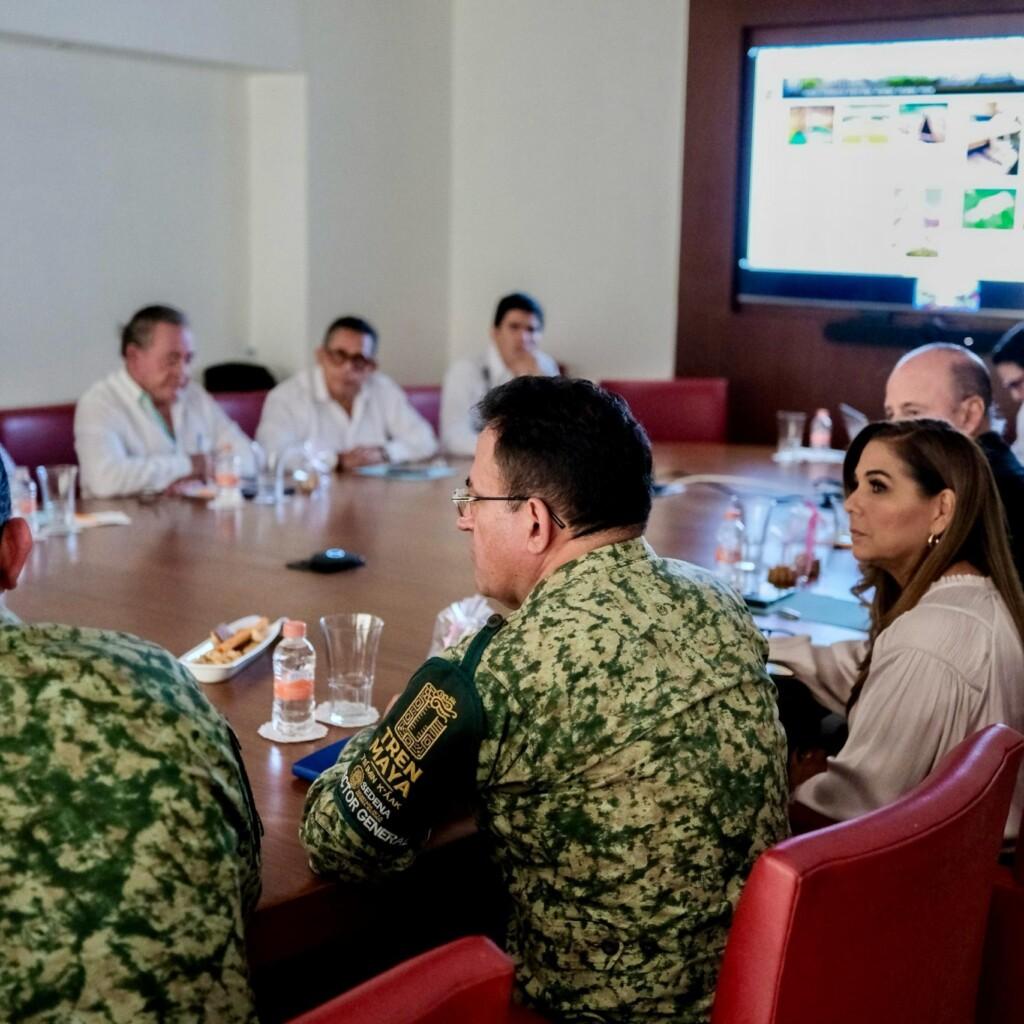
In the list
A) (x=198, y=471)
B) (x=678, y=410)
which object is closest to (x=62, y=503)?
(x=198, y=471)

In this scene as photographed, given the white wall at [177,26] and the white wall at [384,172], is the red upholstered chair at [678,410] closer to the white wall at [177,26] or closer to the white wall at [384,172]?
the white wall at [384,172]

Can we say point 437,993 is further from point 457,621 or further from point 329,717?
point 457,621

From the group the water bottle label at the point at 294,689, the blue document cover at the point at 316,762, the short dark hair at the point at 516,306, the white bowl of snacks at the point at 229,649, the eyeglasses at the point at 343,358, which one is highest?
the short dark hair at the point at 516,306

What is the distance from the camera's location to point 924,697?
81.4 inches

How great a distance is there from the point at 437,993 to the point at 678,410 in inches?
189

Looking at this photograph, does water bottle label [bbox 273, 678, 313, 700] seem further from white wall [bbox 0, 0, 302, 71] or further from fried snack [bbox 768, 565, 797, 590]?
white wall [bbox 0, 0, 302, 71]

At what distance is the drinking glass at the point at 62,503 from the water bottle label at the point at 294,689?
161 centimetres

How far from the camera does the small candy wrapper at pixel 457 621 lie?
7.59 feet

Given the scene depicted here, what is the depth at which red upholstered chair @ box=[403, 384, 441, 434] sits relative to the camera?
5965 mm

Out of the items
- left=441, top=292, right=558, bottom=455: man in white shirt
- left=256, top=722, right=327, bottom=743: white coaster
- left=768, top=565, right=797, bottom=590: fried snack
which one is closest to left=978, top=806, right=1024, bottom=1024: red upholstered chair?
left=256, top=722, right=327, bottom=743: white coaster

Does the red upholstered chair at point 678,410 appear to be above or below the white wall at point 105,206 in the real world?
below

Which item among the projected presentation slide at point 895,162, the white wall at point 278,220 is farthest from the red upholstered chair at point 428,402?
the projected presentation slide at point 895,162

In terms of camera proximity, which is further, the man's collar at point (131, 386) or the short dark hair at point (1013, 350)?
the man's collar at point (131, 386)

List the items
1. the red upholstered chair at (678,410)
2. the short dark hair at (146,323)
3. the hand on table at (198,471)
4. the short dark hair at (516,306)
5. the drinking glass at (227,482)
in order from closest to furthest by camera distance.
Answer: the drinking glass at (227,482), the hand on table at (198,471), the short dark hair at (146,323), the short dark hair at (516,306), the red upholstered chair at (678,410)
